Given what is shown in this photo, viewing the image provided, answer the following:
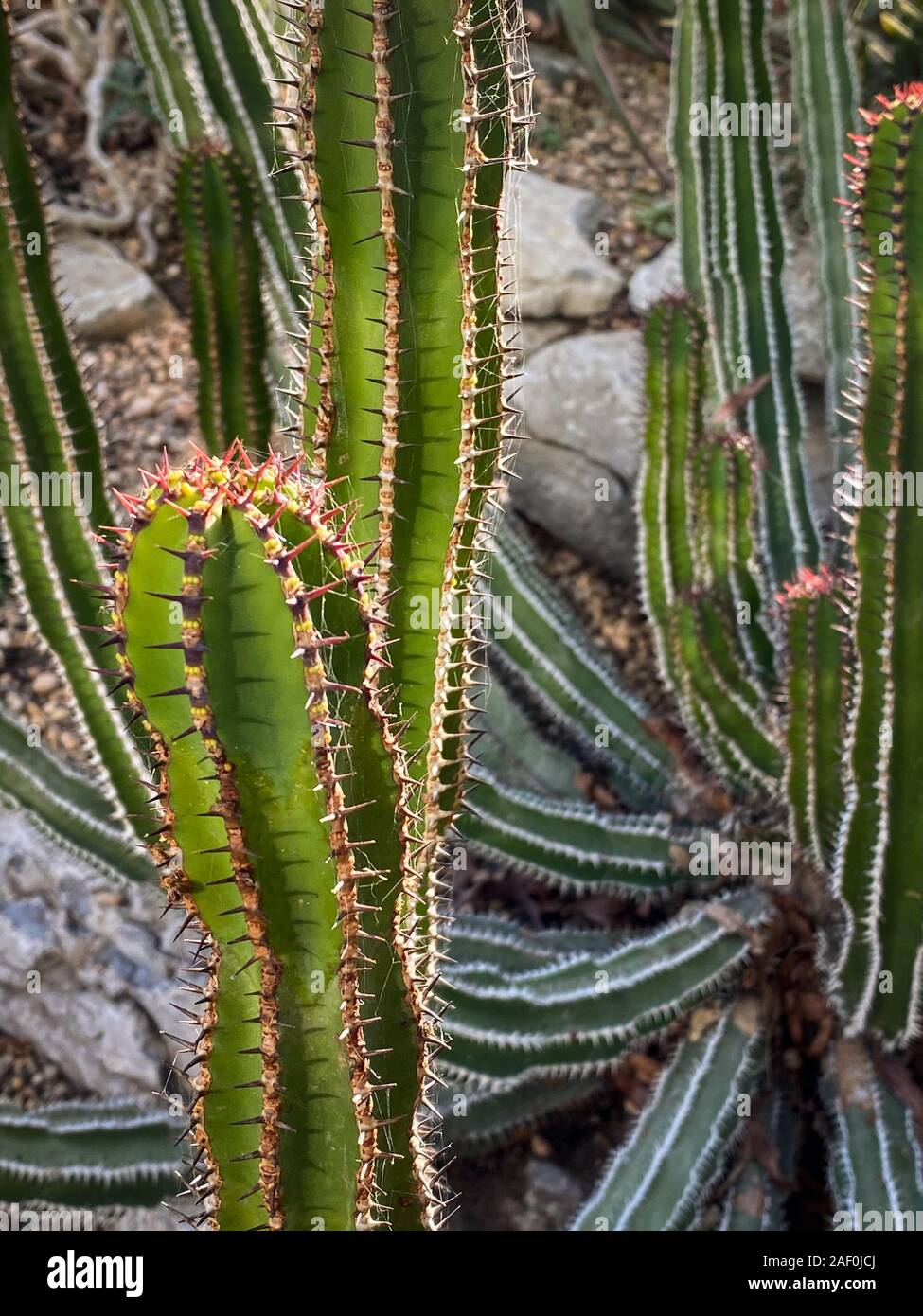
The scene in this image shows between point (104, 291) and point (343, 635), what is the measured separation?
3774 mm

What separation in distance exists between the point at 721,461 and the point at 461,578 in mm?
1581

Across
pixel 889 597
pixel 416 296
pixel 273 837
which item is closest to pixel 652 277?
pixel 889 597

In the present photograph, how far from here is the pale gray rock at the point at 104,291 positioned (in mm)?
4531

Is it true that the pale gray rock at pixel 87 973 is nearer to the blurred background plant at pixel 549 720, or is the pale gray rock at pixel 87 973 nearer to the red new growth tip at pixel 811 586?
the blurred background plant at pixel 549 720

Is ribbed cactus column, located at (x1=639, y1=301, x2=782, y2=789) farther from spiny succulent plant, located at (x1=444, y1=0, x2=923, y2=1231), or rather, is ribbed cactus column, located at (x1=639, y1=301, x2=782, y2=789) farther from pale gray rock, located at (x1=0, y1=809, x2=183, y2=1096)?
pale gray rock, located at (x1=0, y1=809, x2=183, y2=1096)

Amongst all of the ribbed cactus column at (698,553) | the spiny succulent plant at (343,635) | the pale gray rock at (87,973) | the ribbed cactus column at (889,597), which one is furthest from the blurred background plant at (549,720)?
the ribbed cactus column at (889,597)

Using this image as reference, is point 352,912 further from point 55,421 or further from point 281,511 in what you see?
point 55,421

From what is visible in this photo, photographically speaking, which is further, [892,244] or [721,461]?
[721,461]

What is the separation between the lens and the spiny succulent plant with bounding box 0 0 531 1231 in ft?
3.92

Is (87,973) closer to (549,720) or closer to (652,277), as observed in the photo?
(549,720)

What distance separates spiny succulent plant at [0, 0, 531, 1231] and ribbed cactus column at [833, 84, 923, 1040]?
0.74 metres

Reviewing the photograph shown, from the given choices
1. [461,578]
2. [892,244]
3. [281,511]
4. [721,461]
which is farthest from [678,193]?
[281,511]
